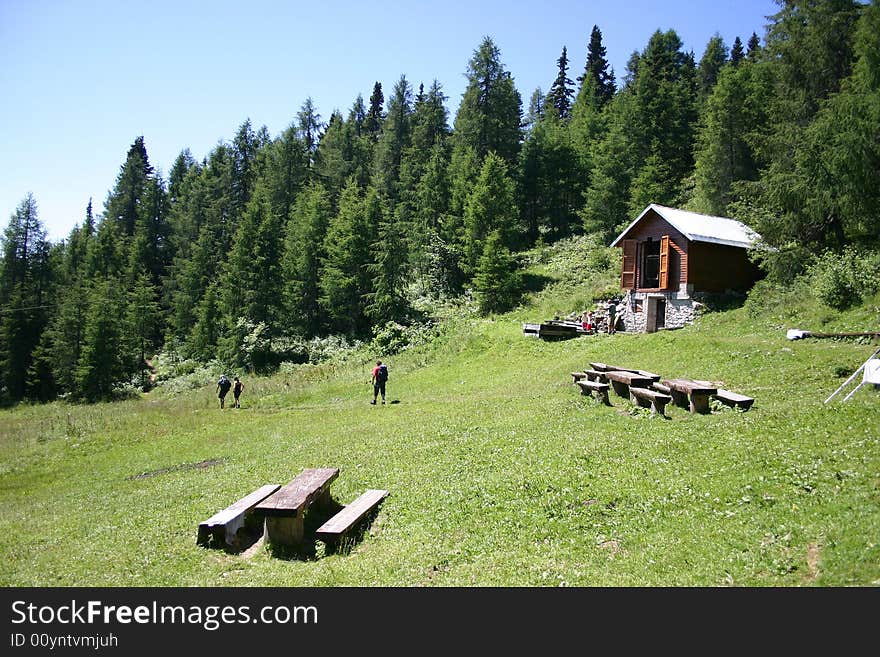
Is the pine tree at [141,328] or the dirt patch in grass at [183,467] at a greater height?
the pine tree at [141,328]

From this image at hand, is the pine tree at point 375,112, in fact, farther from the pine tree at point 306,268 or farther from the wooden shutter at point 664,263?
the wooden shutter at point 664,263

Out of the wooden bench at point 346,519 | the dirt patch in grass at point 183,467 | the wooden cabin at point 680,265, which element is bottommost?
the dirt patch in grass at point 183,467

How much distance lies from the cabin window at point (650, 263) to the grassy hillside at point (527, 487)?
11562 mm

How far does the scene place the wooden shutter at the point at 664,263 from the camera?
96.0ft

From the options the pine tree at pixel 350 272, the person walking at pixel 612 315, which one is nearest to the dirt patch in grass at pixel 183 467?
the person walking at pixel 612 315

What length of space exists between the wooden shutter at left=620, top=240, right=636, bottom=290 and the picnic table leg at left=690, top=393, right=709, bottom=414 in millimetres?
20499

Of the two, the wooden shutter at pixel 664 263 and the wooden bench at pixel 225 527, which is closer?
the wooden bench at pixel 225 527

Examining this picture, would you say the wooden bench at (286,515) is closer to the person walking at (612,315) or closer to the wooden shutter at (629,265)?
the person walking at (612,315)

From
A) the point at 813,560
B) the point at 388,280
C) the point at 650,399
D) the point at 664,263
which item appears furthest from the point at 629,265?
the point at 813,560

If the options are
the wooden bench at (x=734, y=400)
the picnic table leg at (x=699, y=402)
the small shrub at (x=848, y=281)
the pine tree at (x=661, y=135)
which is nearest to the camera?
the wooden bench at (x=734, y=400)

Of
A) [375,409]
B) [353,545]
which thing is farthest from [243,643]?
[375,409]

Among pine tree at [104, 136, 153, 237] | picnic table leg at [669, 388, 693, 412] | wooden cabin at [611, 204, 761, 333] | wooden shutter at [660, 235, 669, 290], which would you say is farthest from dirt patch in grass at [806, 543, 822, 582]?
pine tree at [104, 136, 153, 237]

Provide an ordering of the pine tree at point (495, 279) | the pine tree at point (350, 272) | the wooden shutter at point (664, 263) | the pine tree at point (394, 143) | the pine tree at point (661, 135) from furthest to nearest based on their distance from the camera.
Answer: the pine tree at point (394, 143) < the pine tree at point (661, 135) < the pine tree at point (350, 272) < the pine tree at point (495, 279) < the wooden shutter at point (664, 263)

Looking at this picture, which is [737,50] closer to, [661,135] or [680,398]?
[661,135]
